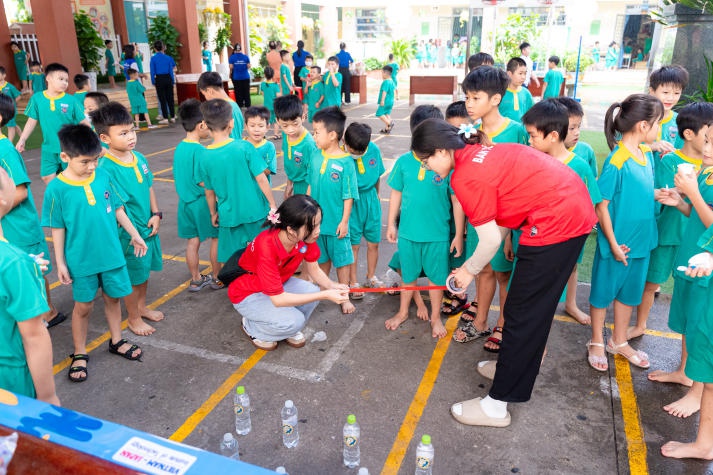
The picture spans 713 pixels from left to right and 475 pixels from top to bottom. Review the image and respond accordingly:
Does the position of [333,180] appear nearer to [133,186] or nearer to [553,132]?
[133,186]

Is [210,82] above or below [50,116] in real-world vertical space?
above

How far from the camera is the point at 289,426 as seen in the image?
2.91m

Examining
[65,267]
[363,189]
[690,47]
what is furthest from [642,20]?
[65,267]

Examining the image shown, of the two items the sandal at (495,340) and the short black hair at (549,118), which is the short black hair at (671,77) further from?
the sandal at (495,340)

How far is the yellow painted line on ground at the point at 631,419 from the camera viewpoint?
2.91m

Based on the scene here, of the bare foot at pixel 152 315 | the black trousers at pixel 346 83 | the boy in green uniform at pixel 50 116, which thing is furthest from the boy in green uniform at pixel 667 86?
the black trousers at pixel 346 83

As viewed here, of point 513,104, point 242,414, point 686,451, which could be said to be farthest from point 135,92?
point 686,451

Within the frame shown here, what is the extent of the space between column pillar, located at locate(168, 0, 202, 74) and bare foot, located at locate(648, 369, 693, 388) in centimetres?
1697

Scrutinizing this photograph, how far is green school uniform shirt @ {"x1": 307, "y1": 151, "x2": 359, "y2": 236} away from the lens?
169 inches

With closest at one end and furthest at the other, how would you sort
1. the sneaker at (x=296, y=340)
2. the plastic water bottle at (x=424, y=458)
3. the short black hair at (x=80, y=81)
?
the plastic water bottle at (x=424, y=458)
the sneaker at (x=296, y=340)
the short black hair at (x=80, y=81)

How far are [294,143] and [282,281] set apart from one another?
64.1 inches

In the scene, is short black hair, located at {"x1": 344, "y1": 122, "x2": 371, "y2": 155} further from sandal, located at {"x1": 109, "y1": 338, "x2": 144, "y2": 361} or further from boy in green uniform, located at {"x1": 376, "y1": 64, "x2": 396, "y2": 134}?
boy in green uniform, located at {"x1": 376, "y1": 64, "x2": 396, "y2": 134}

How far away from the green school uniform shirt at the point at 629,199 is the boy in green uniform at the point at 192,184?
10.8ft

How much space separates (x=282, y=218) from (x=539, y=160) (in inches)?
63.7
